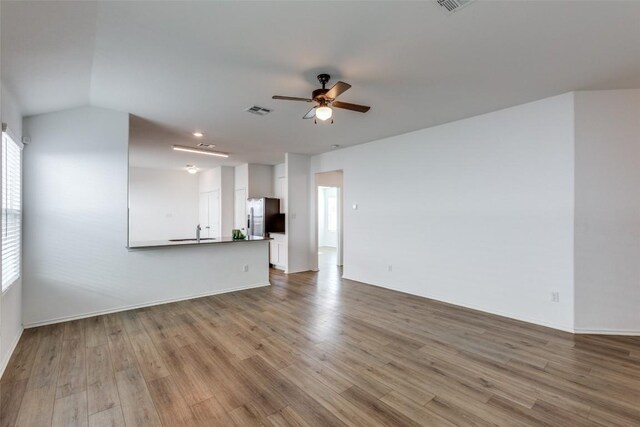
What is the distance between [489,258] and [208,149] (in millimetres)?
5743

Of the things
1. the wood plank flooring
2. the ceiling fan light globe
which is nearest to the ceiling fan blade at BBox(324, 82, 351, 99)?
the ceiling fan light globe

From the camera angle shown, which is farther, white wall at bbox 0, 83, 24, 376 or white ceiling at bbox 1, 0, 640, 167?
white wall at bbox 0, 83, 24, 376

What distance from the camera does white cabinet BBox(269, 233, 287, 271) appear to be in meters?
7.02

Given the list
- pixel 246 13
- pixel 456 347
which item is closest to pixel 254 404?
pixel 456 347

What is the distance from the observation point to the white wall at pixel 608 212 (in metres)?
3.26

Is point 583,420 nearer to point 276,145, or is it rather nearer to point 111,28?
point 111,28

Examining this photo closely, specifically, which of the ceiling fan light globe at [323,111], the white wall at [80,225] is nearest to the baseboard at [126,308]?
the white wall at [80,225]

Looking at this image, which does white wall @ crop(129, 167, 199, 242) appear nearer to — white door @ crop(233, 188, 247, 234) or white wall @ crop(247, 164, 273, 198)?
white door @ crop(233, 188, 247, 234)

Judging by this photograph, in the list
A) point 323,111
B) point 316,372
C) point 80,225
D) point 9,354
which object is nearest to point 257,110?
point 323,111

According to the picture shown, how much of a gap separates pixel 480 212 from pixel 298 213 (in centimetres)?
385

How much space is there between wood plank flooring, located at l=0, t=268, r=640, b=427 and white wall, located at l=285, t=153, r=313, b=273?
2.78m

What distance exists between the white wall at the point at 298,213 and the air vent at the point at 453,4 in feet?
16.0

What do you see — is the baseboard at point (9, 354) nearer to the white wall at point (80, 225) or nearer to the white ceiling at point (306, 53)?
the white wall at point (80, 225)

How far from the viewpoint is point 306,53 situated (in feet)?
8.11
